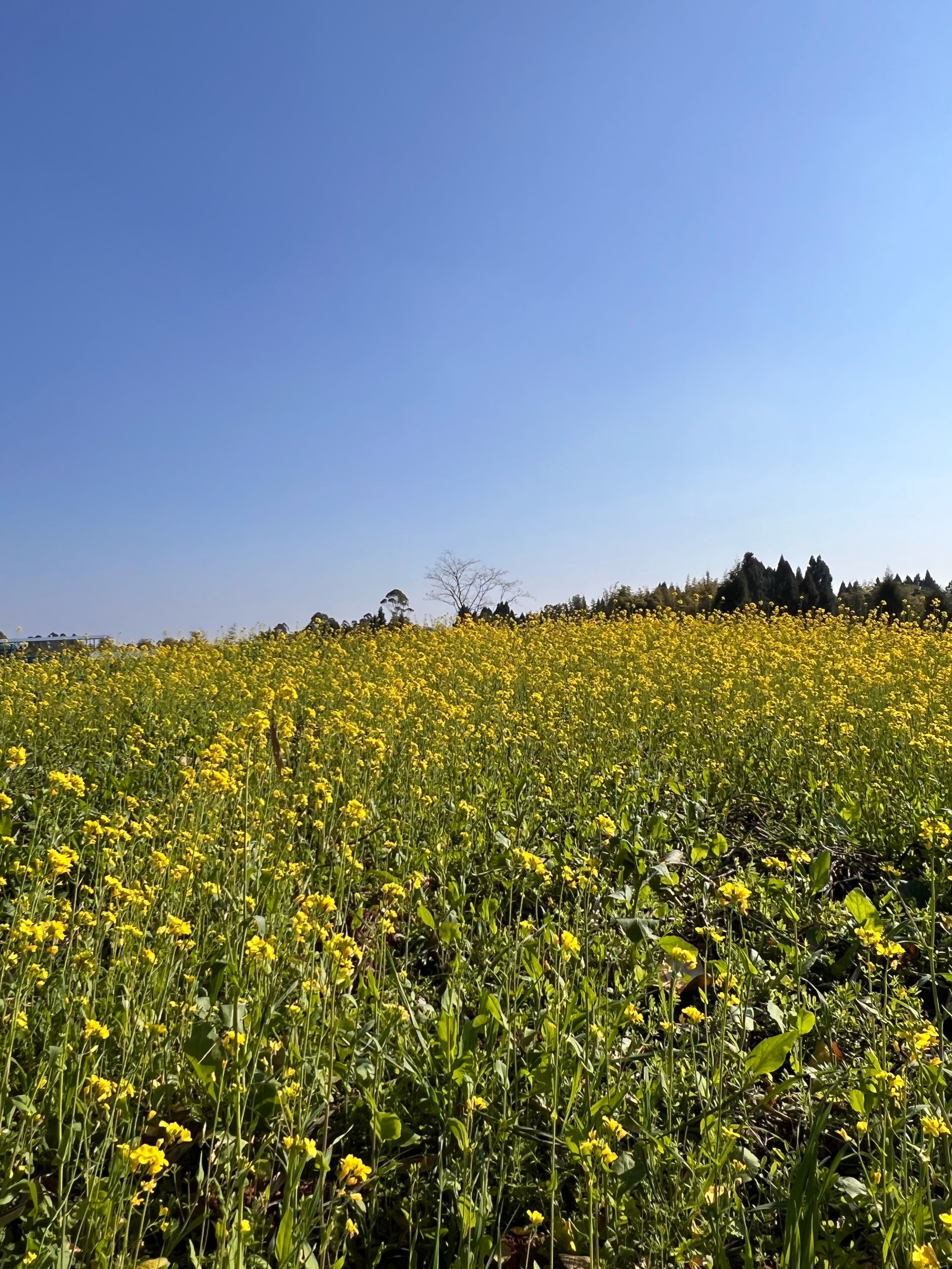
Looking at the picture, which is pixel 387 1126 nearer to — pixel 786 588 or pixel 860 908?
pixel 860 908

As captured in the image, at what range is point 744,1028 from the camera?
2025 mm

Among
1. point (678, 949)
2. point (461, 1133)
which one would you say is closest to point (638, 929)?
point (678, 949)

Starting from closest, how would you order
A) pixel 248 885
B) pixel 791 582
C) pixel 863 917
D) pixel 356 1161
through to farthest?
pixel 356 1161 < pixel 863 917 < pixel 248 885 < pixel 791 582

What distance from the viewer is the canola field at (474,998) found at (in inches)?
64.6

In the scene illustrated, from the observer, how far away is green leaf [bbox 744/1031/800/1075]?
76.4 inches

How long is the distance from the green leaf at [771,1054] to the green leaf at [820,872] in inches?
48.2

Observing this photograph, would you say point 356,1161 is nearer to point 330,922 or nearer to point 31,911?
point 330,922

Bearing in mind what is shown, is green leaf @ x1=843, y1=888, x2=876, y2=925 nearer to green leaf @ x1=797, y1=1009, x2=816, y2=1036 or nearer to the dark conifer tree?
green leaf @ x1=797, y1=1009, x2=816, y2=1036

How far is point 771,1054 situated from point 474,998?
1.03 metres

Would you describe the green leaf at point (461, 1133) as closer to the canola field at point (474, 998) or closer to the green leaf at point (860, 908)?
the canola field at point (474, 998)

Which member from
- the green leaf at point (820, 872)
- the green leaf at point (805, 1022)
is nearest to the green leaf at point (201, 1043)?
the green leaf at point (805, 1022)

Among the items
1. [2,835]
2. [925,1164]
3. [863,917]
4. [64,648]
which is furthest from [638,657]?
[64,648]

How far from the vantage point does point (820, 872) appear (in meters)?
3.07

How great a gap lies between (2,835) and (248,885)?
1.21 m
